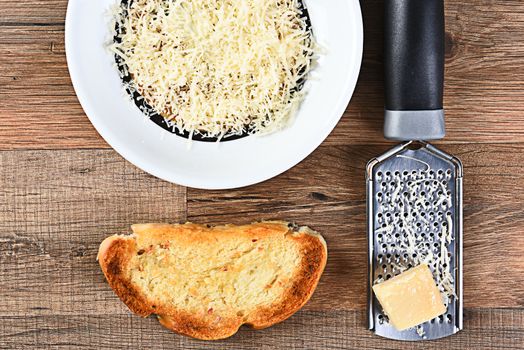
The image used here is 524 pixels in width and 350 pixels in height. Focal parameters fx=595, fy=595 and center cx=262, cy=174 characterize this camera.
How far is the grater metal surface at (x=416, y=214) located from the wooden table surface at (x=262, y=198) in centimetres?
5

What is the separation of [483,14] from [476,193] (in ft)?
1.35

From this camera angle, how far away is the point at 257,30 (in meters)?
1.18

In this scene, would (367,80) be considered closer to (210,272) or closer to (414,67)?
(414,67)

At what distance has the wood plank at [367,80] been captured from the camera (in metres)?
1.33

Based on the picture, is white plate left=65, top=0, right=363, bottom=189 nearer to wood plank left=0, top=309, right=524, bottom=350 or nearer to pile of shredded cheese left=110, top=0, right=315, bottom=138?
pile of shredded cheese left=110, top=0, right=315, bottom=138

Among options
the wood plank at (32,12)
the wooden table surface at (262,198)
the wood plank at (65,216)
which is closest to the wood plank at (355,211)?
the wooden table surface at (262,198)

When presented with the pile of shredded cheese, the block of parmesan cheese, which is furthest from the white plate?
the block of parmesan cheese

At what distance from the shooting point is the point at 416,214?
1.36 m

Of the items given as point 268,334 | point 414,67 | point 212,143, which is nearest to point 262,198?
point 212,143

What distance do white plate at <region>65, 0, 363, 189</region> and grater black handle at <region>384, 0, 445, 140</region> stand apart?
0.25 feet

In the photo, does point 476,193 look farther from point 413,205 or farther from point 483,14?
point 483,14

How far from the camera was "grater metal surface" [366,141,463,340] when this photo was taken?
4.42 ft

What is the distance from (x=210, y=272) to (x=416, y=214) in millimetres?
486

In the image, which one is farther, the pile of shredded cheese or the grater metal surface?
the grater metal surface
